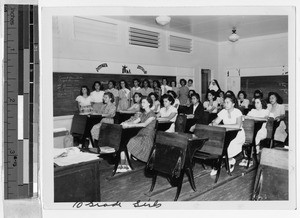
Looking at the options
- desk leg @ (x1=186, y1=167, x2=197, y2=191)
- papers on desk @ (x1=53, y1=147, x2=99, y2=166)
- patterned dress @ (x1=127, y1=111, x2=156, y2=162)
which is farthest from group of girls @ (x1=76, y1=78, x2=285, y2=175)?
papers on desk @ (x1=53, y1=147, x2=99, y2=166)

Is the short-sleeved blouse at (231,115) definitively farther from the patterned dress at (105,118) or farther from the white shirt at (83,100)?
the white shirt at (83,100)

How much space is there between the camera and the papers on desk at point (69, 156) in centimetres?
141

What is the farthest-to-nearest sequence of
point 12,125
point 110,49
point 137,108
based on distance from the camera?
point 137,108 < point 110,49 < point 12,125

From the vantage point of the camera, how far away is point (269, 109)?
5.18 ft

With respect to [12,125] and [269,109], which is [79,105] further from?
[269,109]

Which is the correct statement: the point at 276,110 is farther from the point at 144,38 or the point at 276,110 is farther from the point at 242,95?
the point at 144,38

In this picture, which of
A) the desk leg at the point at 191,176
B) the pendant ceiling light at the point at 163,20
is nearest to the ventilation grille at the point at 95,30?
the pendant ceiling light at the point at 163,20

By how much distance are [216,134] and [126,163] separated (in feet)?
1.72

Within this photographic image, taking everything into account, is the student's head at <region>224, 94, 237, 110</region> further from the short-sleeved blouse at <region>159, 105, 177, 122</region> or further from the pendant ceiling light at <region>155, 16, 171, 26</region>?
the pendant ceiling light at <region>155, 16, 171, 26</region>

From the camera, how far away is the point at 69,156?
1442 millimetres

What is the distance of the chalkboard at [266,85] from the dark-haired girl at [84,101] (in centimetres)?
81

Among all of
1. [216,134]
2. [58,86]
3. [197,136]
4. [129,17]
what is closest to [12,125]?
[58,86]

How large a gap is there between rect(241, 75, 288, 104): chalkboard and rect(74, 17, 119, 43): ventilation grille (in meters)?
0.71

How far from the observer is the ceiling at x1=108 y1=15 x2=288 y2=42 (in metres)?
1.50
